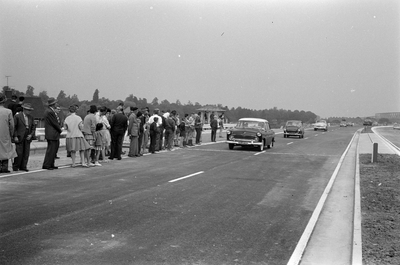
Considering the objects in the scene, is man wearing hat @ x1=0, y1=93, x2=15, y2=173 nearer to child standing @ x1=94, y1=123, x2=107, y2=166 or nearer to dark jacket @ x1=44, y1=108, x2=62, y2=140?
dark jacket @ x1=44, y1=108, x2=62, y2=140

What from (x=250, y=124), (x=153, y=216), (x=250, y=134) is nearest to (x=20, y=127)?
(x=153, y=216)

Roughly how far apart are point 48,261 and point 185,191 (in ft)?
16.0

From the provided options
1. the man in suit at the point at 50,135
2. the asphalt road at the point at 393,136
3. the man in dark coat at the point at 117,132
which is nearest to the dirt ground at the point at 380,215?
the man in suit at the point at 50,135

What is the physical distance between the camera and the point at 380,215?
291 inches

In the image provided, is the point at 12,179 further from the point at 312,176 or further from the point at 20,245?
the point at 312,176

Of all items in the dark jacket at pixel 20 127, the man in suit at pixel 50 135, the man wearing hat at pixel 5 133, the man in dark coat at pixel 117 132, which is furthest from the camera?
the man in dark coat at pixel 117 132

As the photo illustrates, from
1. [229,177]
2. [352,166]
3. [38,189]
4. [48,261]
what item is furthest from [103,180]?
[352,166]

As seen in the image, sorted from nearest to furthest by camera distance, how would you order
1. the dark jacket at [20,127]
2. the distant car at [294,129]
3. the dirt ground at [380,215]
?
the dirt ground at [380,215]
the dark jacket at [20,127]
the distant car at [294,129]

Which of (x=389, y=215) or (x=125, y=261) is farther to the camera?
(x=389, y=215)

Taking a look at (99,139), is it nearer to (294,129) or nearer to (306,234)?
(306,234)

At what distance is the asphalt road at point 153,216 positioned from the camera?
16.5ft

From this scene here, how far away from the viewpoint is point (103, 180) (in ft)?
34.3

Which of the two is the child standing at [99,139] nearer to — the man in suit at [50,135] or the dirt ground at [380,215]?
the man in suit at [50,135]

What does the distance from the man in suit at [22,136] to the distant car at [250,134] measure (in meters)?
11.7
